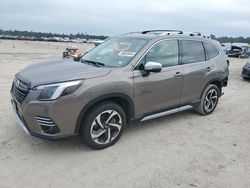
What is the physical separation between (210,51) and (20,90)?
4.13m

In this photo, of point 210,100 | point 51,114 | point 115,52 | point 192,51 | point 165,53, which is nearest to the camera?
point 51,114

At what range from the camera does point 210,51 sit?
260 inches

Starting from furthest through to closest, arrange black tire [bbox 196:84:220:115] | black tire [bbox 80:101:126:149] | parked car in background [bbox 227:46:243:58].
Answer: parked car in background [bbox 227:46:243:58] < black tire [bbox 196:84:220:115] < black tire [bbox 80:101:126:149]

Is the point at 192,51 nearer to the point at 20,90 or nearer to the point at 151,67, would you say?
the point at 151,67

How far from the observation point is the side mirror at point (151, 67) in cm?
488

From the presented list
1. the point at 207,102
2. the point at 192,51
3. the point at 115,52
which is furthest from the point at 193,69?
the point at 115,52

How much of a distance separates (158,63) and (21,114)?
236 cm

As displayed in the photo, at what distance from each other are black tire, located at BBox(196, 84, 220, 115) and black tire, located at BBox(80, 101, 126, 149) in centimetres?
236

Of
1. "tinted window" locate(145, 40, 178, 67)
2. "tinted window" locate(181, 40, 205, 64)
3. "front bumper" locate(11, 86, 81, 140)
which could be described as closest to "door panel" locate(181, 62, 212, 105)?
"tinted window" locate(181, 40, 205, 64)

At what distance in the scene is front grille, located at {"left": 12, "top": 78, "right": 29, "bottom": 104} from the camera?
429 cm

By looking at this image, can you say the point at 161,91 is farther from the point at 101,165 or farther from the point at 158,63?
the point at 101,165

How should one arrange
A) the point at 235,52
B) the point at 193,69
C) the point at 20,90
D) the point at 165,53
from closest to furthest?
the point at 20,90
the point at 165,53
the point at 193,69
the point at 235,52

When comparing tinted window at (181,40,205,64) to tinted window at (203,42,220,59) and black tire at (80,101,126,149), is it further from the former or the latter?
black tire at (80,101,126,149)

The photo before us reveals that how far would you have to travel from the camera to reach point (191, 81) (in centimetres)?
598
